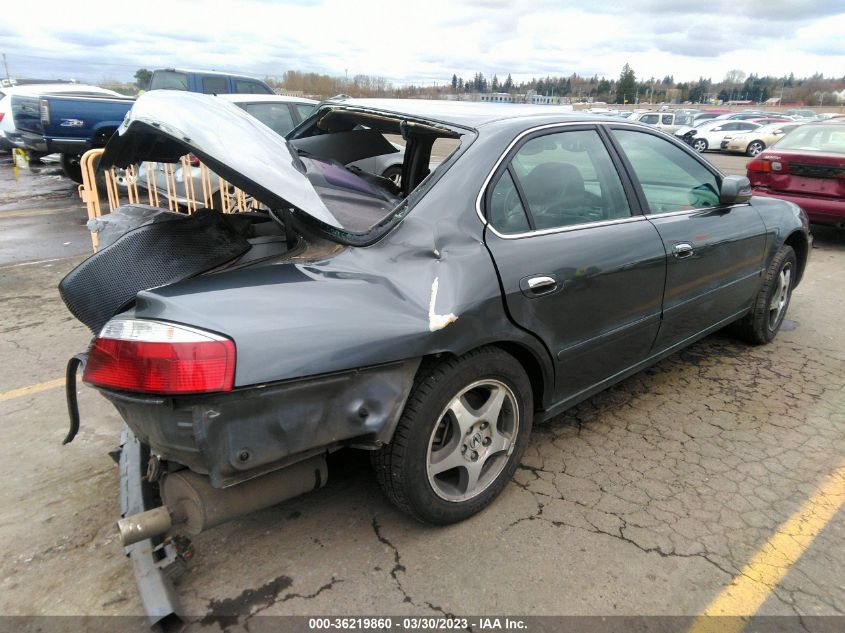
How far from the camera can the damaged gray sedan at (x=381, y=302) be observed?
74.7 inches

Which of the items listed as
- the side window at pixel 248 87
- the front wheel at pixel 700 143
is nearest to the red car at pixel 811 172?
the side window at pixel 248 87

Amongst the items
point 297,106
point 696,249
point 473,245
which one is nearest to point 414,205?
point 473,245

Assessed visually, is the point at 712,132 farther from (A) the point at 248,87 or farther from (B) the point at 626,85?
(B) the point at 626,85

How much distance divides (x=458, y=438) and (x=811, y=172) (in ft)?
22.8

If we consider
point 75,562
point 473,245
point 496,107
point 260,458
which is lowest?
point 75,562

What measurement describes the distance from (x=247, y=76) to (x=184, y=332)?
40.3 feet

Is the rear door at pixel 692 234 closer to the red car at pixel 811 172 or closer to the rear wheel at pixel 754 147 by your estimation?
the red car at pixel 811 172

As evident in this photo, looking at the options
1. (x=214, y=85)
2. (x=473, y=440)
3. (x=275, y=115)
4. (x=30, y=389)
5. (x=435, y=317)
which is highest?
(x=214, y=85)

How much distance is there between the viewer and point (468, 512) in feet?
8.30

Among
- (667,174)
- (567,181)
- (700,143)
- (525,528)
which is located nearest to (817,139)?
(667,174)

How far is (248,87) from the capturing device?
12.7m

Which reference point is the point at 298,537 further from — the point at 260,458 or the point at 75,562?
the point at 75,562

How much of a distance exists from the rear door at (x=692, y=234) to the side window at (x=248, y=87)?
11001mm

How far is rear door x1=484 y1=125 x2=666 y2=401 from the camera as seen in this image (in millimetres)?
2508
